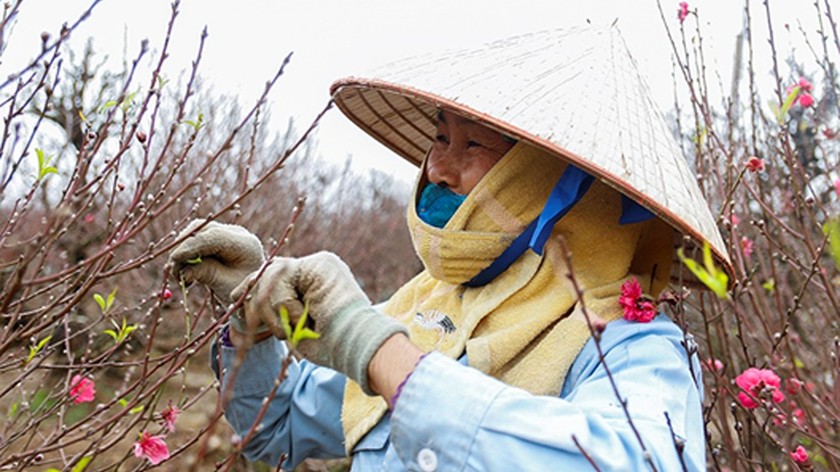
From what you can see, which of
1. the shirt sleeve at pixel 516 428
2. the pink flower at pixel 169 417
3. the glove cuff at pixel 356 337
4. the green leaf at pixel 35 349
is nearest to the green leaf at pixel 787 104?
the shirt sleeve at pixel 516 428

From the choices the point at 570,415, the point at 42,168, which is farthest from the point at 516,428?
the point at 42,168

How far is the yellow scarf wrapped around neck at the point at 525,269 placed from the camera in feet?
5.58

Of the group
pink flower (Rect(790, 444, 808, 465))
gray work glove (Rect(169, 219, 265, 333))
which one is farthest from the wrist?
pink flower (Rect(790, 444, 808, 465))

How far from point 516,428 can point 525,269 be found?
549 mm

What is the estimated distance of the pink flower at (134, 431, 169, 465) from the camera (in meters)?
1.69

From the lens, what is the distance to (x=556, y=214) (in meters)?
1.73

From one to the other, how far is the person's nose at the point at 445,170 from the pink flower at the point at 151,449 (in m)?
0.86

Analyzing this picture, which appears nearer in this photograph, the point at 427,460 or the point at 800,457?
the point at 427,460

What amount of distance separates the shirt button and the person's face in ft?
2.39

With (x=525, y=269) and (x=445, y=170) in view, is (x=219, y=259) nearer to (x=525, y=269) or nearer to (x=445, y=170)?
(x=445, y=170)

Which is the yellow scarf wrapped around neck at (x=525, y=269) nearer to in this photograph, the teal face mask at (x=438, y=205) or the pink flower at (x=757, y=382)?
the teal face mask at (x=438, y=205)

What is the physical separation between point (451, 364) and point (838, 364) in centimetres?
99

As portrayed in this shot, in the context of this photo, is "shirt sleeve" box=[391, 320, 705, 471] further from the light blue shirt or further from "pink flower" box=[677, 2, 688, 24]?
"pink flower" box=[677, 2, 688, 24]

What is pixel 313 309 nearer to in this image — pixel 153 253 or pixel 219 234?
pixel 153 253
